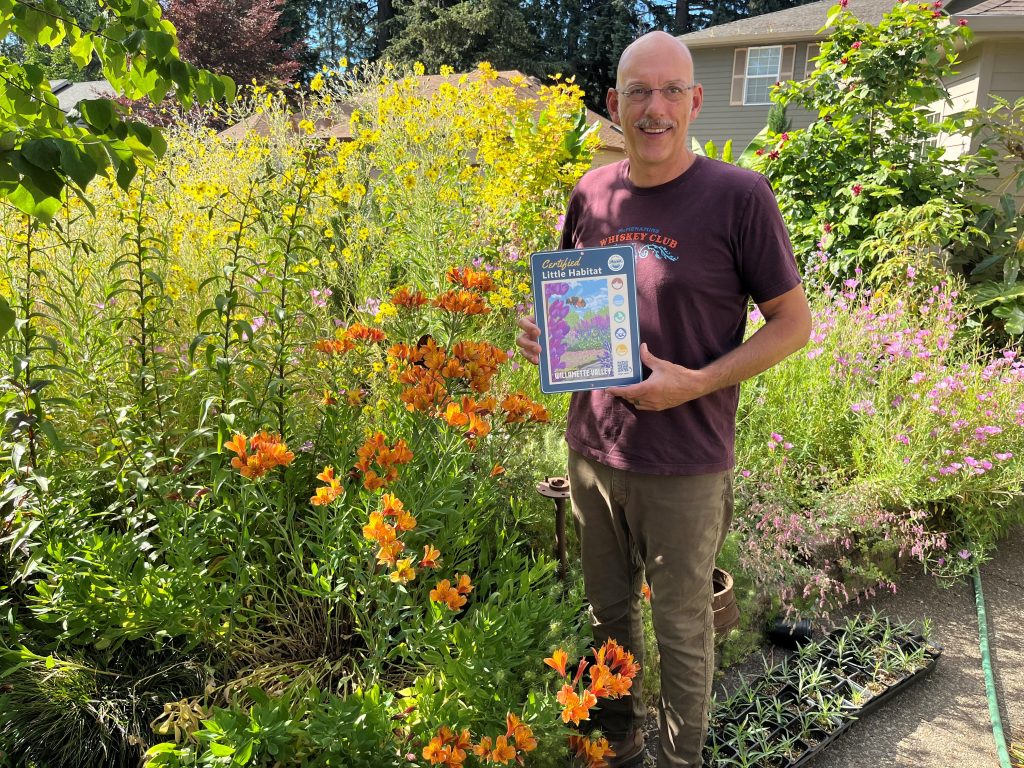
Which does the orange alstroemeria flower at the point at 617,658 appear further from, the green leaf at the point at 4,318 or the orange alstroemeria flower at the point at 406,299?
the green leaf at the point at 4,318

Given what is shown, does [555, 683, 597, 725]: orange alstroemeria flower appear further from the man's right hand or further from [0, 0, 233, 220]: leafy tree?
[0, 0, 233, 220]: leafy tree

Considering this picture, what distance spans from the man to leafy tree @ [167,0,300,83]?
20599 millimetres

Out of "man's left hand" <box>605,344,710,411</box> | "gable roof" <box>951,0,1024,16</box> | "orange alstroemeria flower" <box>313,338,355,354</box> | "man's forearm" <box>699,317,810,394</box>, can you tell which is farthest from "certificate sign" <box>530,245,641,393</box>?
"gable roof" <box>951,0,1024,16</box>

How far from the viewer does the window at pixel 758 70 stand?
17812 mm

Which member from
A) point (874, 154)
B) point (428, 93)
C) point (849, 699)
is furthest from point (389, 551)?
point (874, 154)

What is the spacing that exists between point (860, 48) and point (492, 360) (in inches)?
239

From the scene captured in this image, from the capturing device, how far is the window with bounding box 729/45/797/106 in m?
17.8

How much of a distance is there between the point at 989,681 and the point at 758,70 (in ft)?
60.7

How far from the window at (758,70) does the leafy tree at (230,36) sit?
40.4 ft

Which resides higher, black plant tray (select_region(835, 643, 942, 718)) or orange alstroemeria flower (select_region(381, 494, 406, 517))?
orange alstroemeria flower (select_region(381, 494, 406, 517))

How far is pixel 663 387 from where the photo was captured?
164cm

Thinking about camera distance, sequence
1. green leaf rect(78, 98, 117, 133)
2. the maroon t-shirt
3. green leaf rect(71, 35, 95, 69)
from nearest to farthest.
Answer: green leaf rect(78, 98, 117, 133) → green leaf rect(71, 35, 95, 69) → the maroon t-shirt

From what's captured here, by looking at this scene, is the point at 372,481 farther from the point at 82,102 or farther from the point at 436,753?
the point at 82,102

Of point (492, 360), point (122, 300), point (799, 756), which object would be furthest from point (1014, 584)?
point (122, 300)
